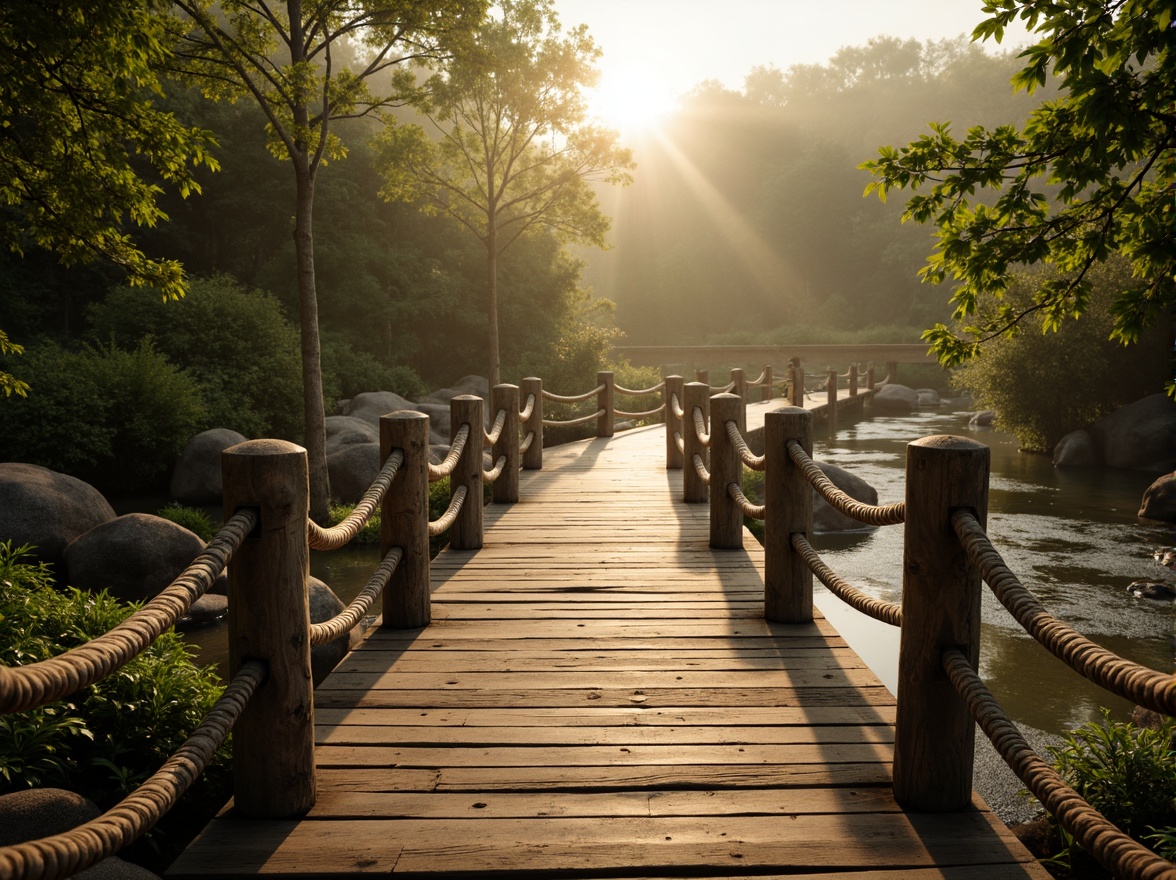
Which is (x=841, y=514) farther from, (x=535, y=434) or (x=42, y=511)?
(x=42, y=511)

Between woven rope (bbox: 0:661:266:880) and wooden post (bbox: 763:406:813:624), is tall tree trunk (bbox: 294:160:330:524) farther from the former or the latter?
woven rope (bbox: 0:661:266:880)

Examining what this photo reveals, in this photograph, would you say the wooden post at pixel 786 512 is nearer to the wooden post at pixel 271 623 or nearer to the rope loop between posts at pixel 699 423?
the wooden post at pixel 271 623

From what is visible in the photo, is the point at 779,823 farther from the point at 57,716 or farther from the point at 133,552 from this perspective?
the point at 133,552

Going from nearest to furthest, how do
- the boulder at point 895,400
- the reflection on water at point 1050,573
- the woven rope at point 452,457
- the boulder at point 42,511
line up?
the woven rope at point 452,457 → the reflection on water at point 1050,573 → the boulder at point 42,511 → the boulder at point 895,400

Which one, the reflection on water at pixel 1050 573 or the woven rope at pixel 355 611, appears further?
the reflection on water at pixel 1050 573

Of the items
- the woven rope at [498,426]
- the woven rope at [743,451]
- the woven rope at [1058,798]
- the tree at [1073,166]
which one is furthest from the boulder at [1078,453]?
the woven rope at [1058,798]

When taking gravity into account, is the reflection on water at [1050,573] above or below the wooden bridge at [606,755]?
below

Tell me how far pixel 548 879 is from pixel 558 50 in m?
18.6

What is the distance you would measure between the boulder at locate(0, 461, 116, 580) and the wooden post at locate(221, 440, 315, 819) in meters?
6.77

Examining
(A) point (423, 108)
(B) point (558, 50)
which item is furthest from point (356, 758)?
(B) point (558, 50)

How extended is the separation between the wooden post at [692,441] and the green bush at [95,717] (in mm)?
4307

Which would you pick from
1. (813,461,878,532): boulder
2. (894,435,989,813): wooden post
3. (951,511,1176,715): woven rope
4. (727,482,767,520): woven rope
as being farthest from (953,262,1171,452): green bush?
(951,511,1176,715): woven rope

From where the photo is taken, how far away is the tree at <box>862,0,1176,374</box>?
18.2 feet

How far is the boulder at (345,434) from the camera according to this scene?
14.8 metres
